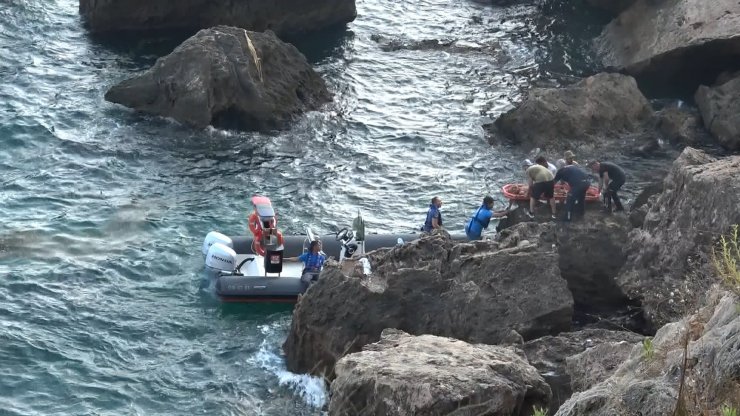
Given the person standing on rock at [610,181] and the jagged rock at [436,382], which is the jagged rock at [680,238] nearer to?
the person standing on rock at [610,181]

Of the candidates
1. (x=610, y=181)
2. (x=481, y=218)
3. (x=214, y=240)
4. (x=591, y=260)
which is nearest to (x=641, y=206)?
(x=610, y=181)

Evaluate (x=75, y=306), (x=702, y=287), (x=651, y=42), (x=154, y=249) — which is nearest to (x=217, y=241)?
(x=154, y=249)

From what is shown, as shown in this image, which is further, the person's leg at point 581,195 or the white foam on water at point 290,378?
the person's leg at point 581,195

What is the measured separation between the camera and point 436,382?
14.9 meters

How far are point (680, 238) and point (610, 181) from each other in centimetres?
365

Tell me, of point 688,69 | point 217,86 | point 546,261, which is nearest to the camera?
point 546,261

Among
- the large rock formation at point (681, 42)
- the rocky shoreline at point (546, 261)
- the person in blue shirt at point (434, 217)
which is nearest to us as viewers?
the rocky shoreline at point (546, 261)

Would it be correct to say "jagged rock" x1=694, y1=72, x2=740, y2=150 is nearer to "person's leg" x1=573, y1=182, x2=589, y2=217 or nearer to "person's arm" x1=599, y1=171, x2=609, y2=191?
"person's arm" x1=599, y1=171, x2=609, y2=191

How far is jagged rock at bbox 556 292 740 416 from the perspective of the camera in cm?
1027

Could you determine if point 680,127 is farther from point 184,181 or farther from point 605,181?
point 184,181

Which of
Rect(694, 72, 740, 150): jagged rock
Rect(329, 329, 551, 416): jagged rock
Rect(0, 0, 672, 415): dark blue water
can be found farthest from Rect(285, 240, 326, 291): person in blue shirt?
Rect(694, 72, 740, 150): jagged rock

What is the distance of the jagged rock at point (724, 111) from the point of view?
3231cm

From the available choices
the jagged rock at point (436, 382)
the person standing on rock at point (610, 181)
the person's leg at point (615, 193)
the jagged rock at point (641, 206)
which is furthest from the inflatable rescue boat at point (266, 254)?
the jagged rock at point (436, 382)

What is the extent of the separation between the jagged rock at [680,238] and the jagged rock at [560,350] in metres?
2.00
